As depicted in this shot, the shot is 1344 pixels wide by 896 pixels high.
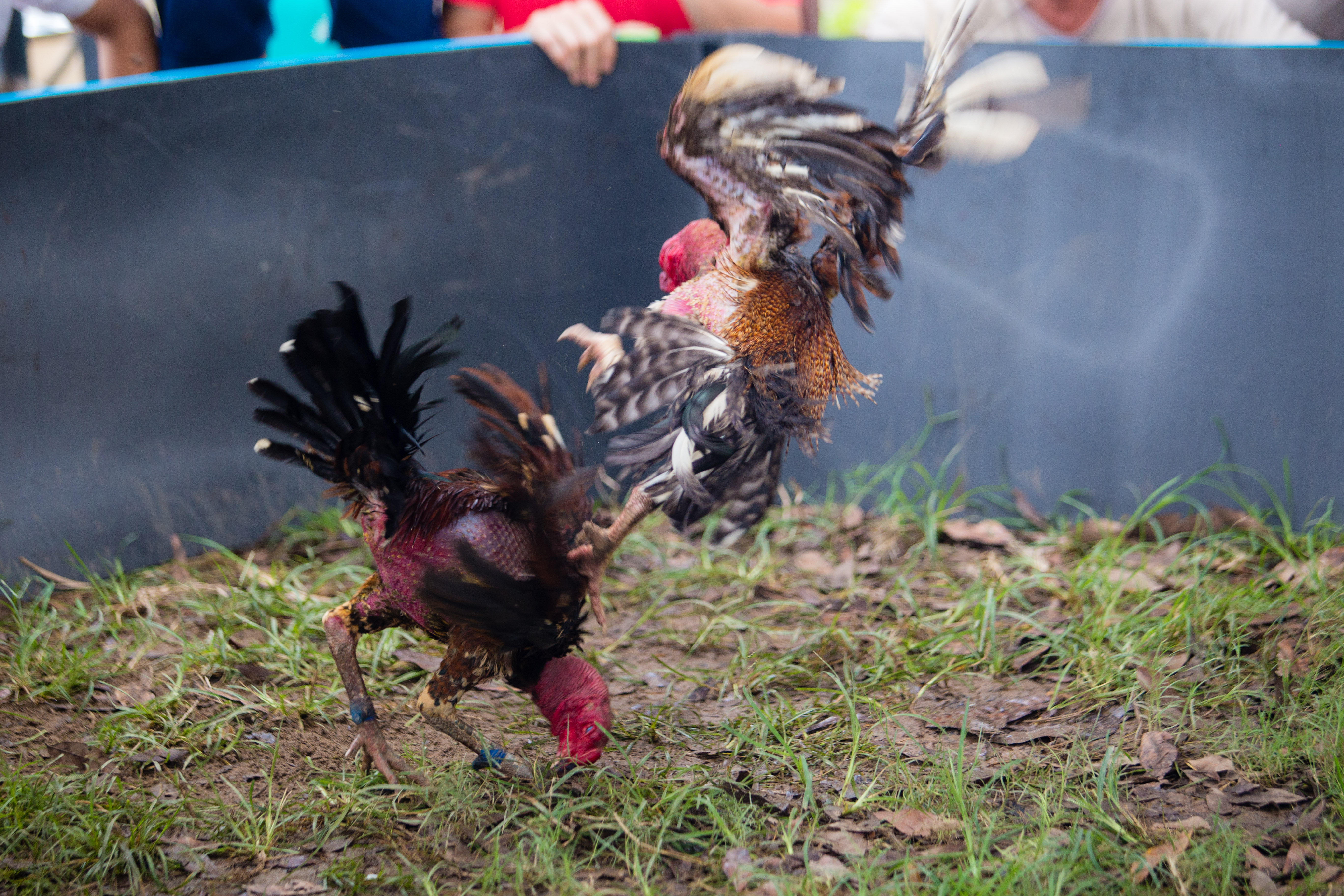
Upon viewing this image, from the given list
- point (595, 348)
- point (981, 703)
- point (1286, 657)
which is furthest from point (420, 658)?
point (1286, 657)

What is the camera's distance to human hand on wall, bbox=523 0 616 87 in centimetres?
280

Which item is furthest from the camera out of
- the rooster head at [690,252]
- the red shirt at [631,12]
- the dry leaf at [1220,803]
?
the red shirt at [631,12]

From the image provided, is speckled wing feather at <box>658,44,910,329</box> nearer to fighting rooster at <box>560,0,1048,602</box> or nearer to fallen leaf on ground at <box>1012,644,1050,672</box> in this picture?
fighting rooster at <box>560,0,1048,602</box>

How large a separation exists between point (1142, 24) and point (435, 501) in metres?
3.35

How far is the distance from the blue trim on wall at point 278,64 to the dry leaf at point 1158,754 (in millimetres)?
2566

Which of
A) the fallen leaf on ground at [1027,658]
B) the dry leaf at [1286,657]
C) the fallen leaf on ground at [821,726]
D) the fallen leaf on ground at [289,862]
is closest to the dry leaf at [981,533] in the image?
the fallen leaf on ground at [1027,658]

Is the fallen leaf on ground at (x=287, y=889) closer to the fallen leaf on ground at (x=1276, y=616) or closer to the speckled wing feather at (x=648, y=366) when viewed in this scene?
the speckled wing feather at (x=648, y=366)

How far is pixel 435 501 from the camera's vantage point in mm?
2000

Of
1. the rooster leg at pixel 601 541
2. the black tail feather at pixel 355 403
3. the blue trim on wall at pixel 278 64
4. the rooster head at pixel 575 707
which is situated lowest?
the rooster head at pixel 575 707

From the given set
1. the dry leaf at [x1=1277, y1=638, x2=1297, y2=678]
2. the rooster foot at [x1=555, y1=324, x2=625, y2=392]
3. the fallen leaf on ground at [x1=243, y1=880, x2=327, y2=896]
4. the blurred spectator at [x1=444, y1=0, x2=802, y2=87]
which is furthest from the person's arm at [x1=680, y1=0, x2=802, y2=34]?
the fallen leaf on ground at [x1=243, y1=880, x2=327, y2=896]

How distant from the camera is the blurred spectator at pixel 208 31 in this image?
338cm

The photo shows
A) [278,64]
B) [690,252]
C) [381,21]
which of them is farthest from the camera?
[381,21]

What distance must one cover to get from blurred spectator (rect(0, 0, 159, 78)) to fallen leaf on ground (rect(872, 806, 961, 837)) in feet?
11.4

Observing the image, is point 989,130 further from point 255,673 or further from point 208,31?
point 208,31
